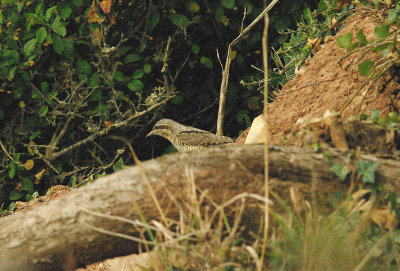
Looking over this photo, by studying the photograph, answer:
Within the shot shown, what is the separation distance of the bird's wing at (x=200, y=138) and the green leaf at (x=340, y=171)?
304cm

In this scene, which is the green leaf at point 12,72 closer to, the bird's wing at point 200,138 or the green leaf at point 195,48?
the bird's wing at point 200,138

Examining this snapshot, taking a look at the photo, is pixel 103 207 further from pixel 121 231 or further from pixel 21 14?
pixel 21 14

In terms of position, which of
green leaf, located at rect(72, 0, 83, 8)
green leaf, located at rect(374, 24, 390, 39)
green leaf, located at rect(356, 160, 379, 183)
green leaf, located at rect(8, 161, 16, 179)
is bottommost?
green leaf, located at rect(8, 161, 16, 179)

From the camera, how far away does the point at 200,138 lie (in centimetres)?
561

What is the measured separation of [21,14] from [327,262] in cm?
457

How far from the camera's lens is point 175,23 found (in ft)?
19.6

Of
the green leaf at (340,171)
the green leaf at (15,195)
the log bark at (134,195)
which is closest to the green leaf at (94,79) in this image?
the green leaf at (15,195)

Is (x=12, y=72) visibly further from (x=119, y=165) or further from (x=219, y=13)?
(x=219, y=13)

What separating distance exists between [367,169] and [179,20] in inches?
161

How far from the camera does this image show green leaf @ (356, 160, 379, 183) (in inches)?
87.7

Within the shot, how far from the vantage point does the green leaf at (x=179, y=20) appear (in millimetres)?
5957

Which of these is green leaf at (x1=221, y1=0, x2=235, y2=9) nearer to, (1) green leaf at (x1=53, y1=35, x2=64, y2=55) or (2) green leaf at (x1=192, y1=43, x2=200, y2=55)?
(2) green leaf at (x1=192, y1=43, x2=200, y2=55)

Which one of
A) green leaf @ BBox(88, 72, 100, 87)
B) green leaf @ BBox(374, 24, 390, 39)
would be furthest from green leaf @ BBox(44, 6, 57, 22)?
green leaf @ BBox(374, 24, 390, 39)

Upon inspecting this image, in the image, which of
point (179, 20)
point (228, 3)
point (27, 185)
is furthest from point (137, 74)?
point (27, 185)
